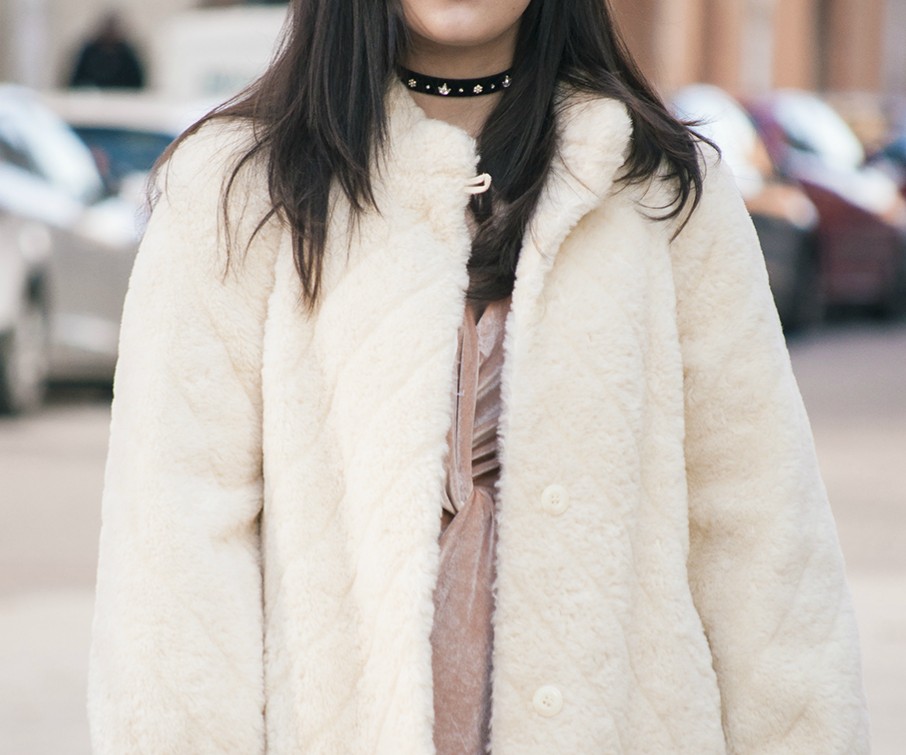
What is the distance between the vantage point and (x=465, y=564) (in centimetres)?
212

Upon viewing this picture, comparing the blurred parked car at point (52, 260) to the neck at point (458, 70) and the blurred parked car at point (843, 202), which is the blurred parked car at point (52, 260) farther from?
the neck at point (458, 70)

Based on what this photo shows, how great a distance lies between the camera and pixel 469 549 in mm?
2125

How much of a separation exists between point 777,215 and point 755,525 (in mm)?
11292

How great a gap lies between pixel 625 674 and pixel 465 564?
8.5 inches

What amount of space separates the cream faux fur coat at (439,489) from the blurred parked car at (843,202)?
12.3 metres

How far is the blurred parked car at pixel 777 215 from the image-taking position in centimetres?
1305

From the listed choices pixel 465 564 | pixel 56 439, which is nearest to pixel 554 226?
pixel 465 564

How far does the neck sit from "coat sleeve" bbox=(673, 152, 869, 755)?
0.29 m

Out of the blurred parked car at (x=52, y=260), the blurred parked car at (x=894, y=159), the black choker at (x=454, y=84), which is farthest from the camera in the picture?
the blurred parked car at (x=894, y=159)

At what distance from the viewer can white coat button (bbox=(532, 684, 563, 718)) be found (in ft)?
6.71

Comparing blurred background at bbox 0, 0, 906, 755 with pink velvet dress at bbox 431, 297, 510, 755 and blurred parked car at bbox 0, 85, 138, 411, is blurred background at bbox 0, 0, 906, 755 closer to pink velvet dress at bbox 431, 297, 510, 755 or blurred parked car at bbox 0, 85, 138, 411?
blurred parked car at bbox 0, 85, 138, 411

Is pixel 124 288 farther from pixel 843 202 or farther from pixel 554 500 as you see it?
pixel 554 500

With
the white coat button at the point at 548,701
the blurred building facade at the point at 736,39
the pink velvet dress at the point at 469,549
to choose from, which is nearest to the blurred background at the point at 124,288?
the pink velvet dress at the point at 469,549

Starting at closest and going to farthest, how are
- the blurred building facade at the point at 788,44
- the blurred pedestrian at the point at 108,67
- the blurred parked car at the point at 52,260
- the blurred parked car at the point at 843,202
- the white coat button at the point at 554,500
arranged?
the white coat button at the point at 554,500 → the blurred parked car at the point at 52,260 → the blurred parked car at the point at 843,202 → the blurred pedestrian at the point at 108,67 → the blurred building facade at the point at 788,44
